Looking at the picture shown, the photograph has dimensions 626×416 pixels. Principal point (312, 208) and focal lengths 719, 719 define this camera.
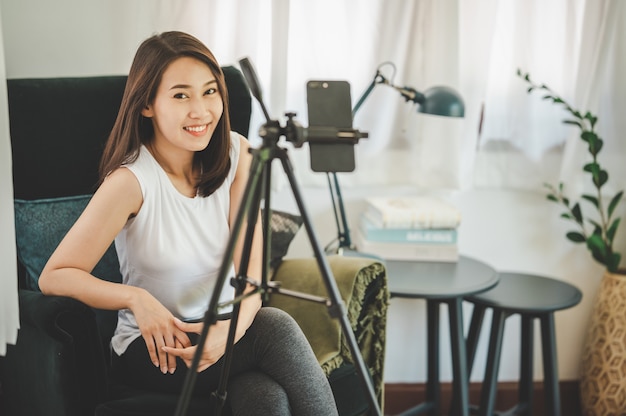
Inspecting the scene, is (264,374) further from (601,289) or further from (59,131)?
(601,289)

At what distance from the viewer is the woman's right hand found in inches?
52.6

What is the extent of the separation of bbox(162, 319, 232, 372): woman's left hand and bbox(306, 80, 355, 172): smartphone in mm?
425

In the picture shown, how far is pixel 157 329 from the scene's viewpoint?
4.39 ft

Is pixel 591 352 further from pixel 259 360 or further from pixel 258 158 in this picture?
Result: pixel 258 158

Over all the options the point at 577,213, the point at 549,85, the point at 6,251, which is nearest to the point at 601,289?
the point at 577,213

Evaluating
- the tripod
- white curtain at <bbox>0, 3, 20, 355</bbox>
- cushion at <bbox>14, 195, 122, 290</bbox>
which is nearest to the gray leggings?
the tripod

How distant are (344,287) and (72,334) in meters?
0.64

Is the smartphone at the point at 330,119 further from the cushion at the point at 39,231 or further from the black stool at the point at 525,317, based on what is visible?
the black stool at the point at 525,317

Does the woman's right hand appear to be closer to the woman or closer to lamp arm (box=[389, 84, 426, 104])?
the woman

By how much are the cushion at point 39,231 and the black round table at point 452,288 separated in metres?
0.78

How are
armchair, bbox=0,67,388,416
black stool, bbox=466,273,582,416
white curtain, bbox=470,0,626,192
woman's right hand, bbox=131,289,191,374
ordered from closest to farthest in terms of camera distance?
woman's right hand, bbox=131,289,191,374 → armchair, bbox=0,67,388,416 → black stool, bbox=466,273,582,416 → white curtain, bbox=470,0,626,192

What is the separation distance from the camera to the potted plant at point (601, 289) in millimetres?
2250

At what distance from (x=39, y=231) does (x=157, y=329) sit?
53 centimetres

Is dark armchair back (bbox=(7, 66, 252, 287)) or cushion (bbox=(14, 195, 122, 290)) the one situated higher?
dark armchair back (bbox=(7, 66, 252, 287))
